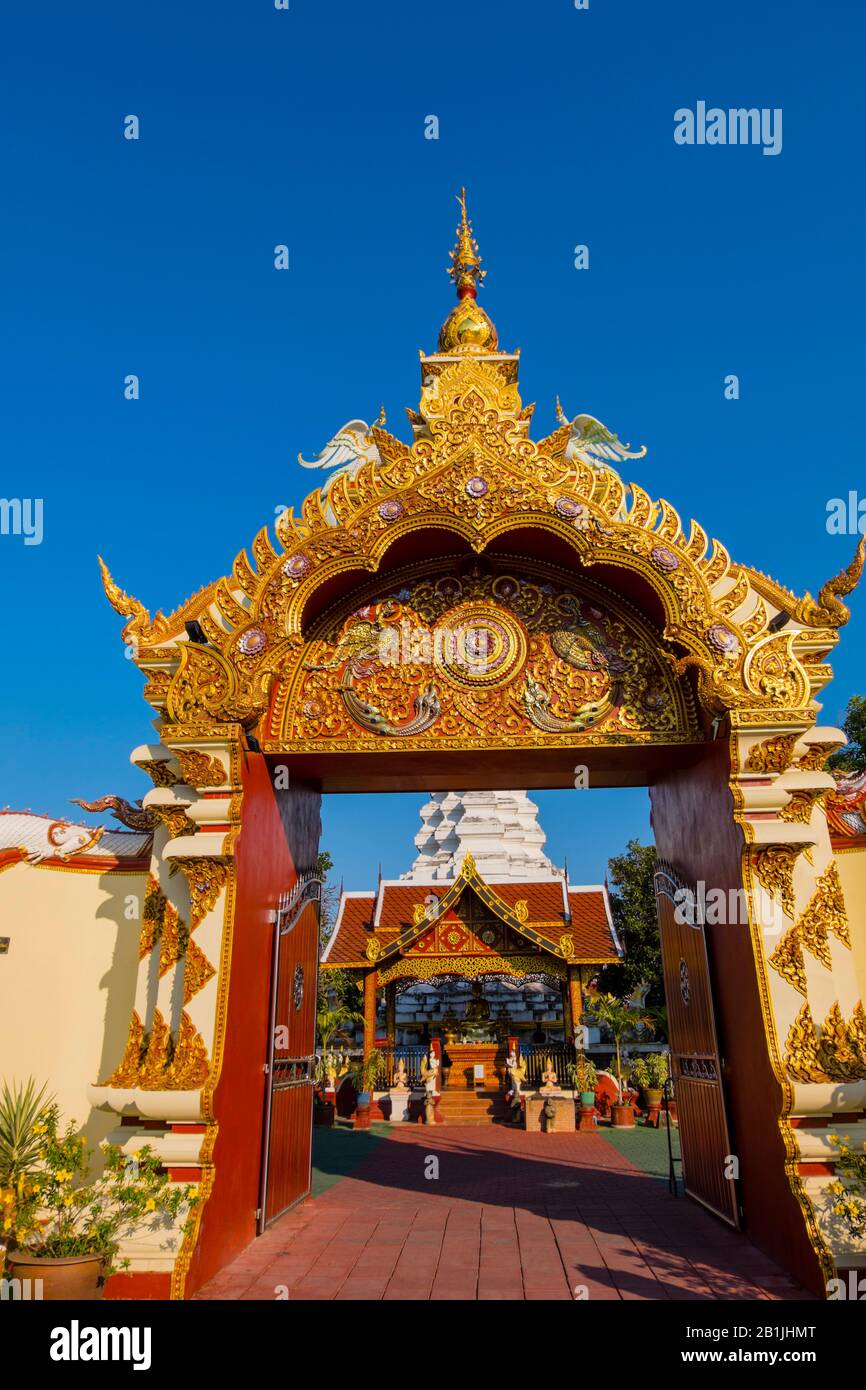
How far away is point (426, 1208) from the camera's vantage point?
23.3 feet

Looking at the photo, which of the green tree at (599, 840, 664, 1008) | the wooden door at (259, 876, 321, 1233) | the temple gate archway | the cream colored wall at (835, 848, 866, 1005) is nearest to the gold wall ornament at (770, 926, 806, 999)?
the temple gate archway

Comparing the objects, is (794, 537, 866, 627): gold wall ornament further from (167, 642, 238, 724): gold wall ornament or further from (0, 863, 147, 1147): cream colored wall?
(0, 863, 147, 1147): cream colored wall

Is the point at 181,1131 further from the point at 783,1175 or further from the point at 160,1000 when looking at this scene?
the point at 783,1175

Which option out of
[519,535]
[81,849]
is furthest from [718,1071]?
[81,849]

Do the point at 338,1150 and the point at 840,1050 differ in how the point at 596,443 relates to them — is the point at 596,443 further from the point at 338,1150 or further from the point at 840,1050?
Answer: the point at 338,1150

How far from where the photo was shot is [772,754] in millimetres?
5383

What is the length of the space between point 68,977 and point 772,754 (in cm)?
488

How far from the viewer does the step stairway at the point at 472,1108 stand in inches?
627

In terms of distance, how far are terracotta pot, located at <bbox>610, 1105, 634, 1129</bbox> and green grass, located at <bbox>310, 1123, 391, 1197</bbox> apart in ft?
12.0

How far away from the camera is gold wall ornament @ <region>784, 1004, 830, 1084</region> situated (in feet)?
16.1

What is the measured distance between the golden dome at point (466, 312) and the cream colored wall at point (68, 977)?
5.15 meters

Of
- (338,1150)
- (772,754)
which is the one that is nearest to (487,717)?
(772,754)

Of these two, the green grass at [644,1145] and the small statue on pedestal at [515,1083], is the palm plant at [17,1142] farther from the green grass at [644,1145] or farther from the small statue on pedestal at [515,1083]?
the small statue on pedestal at [515,1083]

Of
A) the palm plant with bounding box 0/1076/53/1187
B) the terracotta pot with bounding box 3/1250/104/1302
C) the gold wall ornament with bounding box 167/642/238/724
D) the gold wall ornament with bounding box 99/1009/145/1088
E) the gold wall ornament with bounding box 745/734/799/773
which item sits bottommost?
the terracotta pot with bounding box 3/1250/104/1302
